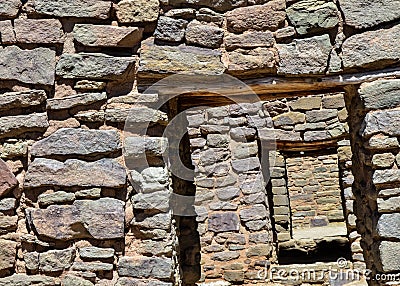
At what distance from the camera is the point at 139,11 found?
2.83 metres

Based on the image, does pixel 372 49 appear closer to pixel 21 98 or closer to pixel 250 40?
pixel 250 40

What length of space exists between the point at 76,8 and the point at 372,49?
5.86ft

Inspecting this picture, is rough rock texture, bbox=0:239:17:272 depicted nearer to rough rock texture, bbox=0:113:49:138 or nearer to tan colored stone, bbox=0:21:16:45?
rough rock texture, bbox=0:113:49:138

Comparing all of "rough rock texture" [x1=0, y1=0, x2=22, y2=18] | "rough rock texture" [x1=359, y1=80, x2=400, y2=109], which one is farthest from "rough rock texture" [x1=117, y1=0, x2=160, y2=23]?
"rough rock texture" [x1=359, y1=80, x2=400, y2=109]

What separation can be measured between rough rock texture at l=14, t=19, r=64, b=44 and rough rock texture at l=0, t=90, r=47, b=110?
0.31m

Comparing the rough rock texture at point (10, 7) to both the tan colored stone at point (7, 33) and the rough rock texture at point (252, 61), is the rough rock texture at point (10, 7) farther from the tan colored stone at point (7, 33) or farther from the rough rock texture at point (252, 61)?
the rough rock texture at point (252, 61)

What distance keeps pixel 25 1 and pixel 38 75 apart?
0.45 m

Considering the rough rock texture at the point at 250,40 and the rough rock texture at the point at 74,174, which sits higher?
the rough rock texture at the point at 250,40

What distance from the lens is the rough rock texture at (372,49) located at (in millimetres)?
2801

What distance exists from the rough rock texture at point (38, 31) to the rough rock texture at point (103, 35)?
11cm

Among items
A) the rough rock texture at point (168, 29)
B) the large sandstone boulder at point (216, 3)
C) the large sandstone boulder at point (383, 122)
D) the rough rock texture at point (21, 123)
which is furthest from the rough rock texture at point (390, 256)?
the rough rock texture at point (21, 123)

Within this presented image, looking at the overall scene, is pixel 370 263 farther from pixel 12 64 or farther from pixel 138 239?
pixel 12 64
